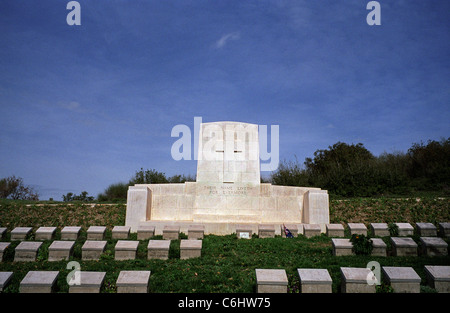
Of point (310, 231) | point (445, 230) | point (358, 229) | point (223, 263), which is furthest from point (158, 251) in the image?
point (445, 230)

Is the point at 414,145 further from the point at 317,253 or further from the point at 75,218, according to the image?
the point at 75,218

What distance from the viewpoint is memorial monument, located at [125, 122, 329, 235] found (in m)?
15.4

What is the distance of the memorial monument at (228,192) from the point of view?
50.5 feet

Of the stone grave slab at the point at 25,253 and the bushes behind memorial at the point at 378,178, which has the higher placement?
the bushes behind memorial at the point at 378,178

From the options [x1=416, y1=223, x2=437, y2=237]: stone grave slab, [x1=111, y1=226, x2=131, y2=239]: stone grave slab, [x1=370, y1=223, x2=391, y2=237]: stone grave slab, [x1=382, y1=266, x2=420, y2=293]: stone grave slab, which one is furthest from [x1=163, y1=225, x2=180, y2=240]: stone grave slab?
[x1=416, y1=223, x2=437, y2=237]: stone grave slab

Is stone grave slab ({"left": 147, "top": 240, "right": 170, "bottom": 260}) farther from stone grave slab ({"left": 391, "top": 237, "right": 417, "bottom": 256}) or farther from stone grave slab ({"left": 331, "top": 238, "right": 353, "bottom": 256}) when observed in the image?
stone grave slab ({"left": 391, "top": 237, "right": 417, "bottom": 256})

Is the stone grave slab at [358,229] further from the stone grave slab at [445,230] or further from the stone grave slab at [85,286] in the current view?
the stone grave slab at [85,286]

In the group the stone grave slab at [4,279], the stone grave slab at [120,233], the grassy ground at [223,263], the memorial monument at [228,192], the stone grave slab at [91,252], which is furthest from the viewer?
the memorial monument at [228,192]

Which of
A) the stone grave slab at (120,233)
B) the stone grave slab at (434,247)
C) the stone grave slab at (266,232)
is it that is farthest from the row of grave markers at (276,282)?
the stone grave slab at (266,232)

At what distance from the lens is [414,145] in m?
32.9

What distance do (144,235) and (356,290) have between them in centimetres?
774

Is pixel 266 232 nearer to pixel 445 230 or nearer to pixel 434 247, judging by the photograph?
pixel 434 247

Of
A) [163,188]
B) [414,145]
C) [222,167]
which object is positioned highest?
[414,145]
